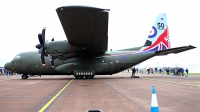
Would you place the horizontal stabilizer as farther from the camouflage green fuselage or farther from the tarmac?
the tarmac

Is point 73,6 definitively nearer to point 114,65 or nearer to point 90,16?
point 90,16

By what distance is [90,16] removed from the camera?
1510 centimetres

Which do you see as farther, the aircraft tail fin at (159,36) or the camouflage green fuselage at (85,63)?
the aircraft tail fin at (159,36)

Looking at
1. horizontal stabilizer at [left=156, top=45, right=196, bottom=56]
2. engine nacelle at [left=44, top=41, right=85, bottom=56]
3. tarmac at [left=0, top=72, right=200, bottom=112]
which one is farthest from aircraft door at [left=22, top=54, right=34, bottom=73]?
horizontal stabilizer at [left=156, top=45, right=196, bottom=56]

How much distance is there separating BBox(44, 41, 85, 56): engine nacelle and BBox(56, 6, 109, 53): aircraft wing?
71cm

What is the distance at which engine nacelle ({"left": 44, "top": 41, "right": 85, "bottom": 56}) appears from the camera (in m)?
22.8

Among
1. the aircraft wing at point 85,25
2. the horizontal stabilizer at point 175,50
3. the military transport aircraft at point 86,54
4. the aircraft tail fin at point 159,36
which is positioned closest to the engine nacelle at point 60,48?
the military transport aircraft at point 86,54

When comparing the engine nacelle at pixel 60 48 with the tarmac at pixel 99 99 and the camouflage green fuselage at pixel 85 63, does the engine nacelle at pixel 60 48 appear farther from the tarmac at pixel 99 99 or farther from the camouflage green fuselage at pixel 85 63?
the tarmac at pixel 99 99

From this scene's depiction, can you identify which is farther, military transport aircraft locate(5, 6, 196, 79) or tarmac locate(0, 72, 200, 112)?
military transport aircraft locate(5, 6, 196, 79)

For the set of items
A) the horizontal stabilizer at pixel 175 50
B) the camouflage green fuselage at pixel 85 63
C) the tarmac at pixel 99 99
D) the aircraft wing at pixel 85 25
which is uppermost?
the aircraft wing at pixel 85 25

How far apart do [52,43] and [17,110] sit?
1626cm

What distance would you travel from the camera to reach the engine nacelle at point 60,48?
898 inches

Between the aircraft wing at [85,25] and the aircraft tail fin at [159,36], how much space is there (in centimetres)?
942

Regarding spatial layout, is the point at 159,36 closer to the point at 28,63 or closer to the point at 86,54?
the point at 86,54
